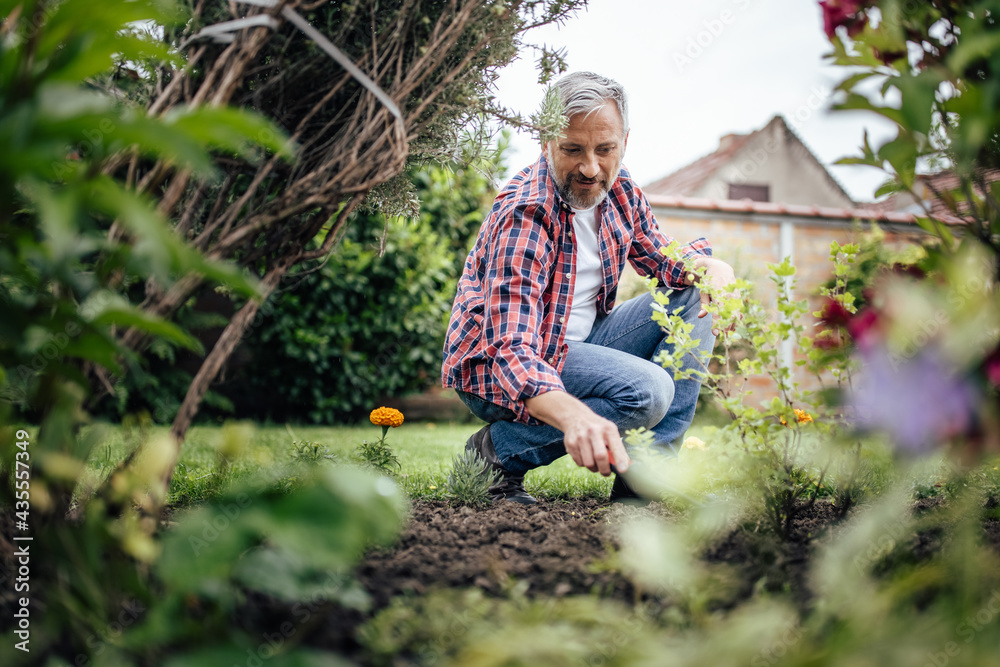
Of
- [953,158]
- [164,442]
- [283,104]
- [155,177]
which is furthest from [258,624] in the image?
[953,158]

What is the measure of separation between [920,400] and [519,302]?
1.23m

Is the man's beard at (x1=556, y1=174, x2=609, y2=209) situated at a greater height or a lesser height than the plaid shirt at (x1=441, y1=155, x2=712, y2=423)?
greater

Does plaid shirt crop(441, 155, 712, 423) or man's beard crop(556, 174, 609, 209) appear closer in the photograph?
plaid shirt crop(441, 155, 712, 423)

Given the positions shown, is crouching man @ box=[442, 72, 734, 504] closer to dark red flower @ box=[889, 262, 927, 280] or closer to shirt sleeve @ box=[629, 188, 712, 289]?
Result: shirt sleeve @ box=[629, 188, 712, 289]

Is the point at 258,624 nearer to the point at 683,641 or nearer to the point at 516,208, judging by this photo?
the point at 683,641

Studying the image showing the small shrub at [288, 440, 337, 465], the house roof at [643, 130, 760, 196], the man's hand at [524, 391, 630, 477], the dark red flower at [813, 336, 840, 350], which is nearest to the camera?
the dark red flower at [813, 336, 840, 350]

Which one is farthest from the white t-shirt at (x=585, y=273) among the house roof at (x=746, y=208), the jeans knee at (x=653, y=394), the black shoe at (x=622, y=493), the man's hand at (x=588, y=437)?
the house roof at (x=746, y=208)

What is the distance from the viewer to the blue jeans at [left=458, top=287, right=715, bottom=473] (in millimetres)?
2166

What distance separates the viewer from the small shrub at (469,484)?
2.04 metres

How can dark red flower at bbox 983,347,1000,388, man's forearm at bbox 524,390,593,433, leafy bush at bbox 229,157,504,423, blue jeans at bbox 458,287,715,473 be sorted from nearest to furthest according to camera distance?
dark red flower at bbox 983,347,1000,388 < man's forearm at bbox 524,390,593,433 < blue jeans at bbox 458,287,715,473 < leafy bush at bbox 229,157,504,423

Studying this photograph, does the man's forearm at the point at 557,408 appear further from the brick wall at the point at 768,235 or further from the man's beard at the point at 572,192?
the brick wall at the point at 768,235

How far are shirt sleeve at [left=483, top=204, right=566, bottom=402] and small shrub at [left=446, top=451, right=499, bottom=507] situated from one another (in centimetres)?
38

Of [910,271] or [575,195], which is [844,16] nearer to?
[910,271]

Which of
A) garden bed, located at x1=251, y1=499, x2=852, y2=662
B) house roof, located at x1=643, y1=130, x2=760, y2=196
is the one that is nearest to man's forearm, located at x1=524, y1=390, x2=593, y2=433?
garden bed, located at x1=251, y1=499, x2=852, y2=662
